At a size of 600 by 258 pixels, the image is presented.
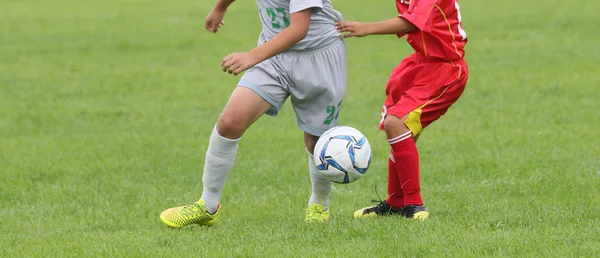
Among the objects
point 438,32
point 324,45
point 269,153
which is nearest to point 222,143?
point 324,45

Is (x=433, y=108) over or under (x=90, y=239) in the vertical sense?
over

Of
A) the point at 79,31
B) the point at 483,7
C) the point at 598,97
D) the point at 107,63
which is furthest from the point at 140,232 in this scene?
the point at 483,7

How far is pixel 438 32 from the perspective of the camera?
599 centimetres

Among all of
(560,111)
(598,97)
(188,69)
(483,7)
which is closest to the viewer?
(560,111)

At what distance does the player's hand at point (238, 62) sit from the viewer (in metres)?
5.42

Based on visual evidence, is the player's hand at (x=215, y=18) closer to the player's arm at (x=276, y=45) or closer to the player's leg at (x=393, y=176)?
the player's arm at (x=276, y=45)

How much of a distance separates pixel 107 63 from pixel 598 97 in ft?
25.2

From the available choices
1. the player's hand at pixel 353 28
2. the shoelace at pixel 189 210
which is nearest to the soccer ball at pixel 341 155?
the player's hand at pixel 353 28

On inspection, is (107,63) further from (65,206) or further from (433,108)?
(433,108)

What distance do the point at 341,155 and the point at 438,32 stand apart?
971mm

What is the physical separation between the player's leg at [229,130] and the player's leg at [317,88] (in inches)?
4.8

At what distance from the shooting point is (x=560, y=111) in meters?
10.6

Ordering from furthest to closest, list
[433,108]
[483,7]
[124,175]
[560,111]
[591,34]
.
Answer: [483,7] < [591,34] < [560,111] < [124,175] < [433,108]

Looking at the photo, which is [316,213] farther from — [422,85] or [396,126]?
[422,85]
